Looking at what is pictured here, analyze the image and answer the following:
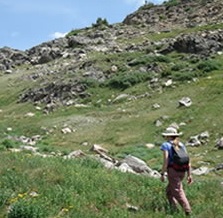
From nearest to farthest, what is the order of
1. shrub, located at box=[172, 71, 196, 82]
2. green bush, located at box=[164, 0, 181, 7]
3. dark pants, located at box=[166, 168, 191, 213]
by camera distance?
dark pants, located at box=[166, 168, 191, 213] < shrub, located at box=[172, 71, 196, 82] < green bush, located at box=[164, 0, 181, 7]

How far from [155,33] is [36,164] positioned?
48.6 metres

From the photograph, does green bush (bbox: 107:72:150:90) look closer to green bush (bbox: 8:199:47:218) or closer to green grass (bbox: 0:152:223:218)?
green grass (bbox: 0:152:223:218)

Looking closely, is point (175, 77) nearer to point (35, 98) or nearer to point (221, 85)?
point (221, 85)

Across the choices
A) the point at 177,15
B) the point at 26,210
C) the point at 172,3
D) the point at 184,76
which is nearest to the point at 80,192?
the point at 26,210

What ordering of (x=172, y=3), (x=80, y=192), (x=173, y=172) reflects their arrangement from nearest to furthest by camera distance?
(x=173, y=172), (x=80, y=192), (x=172, y=3)

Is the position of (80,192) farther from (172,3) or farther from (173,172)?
(172,3)

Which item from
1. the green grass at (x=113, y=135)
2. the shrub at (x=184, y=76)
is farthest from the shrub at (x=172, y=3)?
the shrub at (x=184, y=76)

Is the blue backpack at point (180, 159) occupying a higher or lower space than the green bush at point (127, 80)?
lower

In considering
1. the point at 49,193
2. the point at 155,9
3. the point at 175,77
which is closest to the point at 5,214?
the point at 49,193

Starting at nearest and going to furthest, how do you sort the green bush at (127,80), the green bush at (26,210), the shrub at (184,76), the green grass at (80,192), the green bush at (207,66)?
the green bush at (26,210) < the green grass at (80,192) < the shrub at (184,76) < the green bush at (207,66) < the green bush at (127,80)

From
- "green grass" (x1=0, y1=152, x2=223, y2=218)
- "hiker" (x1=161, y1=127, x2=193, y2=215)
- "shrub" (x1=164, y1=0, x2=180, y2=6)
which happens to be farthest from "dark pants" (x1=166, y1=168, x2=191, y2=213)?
"shrub" (x1=164, y1=0, x2=180, y2=6)

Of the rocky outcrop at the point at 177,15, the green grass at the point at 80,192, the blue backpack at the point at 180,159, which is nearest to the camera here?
the green grass at the point at 80,192

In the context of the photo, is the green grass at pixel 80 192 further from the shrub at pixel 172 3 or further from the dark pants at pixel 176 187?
the shrub at pixel 172 3

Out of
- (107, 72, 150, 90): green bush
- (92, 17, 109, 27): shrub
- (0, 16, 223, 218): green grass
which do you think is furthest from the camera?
(92, 17, 109, 27): shrub
